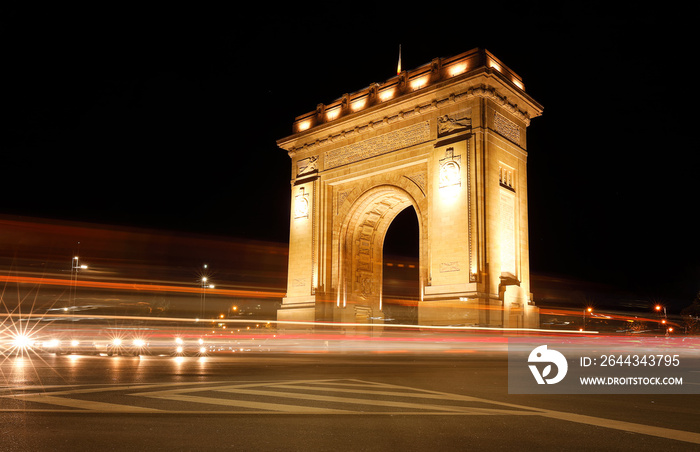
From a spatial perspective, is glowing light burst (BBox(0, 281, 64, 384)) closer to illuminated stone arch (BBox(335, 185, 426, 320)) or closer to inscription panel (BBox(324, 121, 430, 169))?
illuminated stone arch (BBox(335, 185, 426, 320))

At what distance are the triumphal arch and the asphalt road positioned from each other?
18307 mm

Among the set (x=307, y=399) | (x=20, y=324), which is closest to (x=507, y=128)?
(x=20, y=324)

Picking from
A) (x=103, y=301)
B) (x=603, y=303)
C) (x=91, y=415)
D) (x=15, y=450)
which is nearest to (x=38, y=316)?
(x=103, y=301)

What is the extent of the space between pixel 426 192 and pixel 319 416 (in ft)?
84.1

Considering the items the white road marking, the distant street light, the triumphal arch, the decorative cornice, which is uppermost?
the decorative cornice

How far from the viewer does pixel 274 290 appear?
117 feet

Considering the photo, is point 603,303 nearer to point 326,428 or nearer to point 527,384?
point 527,384

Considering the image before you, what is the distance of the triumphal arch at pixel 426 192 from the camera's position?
27062 mm

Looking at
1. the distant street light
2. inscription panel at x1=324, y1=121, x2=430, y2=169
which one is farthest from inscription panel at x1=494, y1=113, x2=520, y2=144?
the distant street light

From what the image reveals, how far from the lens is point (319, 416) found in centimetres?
539

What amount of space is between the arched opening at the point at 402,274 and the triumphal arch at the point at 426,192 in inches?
120

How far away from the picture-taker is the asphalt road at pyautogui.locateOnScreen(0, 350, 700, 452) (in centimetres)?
427

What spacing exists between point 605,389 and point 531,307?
68.5ft

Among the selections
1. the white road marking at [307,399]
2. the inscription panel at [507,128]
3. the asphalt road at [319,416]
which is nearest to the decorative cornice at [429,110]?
the inscription panel at [507,128]
